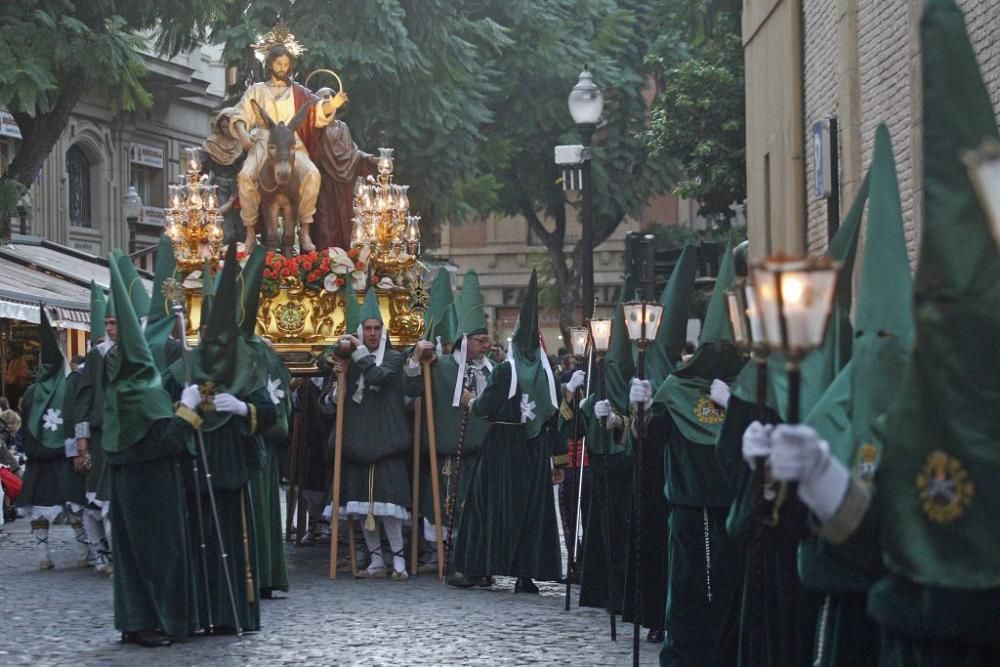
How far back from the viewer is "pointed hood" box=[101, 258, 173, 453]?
1104 cm

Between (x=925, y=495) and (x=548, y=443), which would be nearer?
(x=925, y=495)

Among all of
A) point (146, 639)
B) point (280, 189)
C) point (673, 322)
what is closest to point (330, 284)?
point (280, 189)

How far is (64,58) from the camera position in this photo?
21562 millimetres

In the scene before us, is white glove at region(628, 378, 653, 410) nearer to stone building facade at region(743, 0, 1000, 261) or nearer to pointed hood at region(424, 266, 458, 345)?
stone building facade at region(743, 0, 1000, 261)

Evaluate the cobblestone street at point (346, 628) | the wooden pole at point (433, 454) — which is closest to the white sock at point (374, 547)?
the cobblestone street at point (346, 628)

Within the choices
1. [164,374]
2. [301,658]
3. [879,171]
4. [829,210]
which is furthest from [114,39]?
[879,171]

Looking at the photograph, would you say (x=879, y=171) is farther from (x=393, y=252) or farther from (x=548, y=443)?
(x=393, y=252)

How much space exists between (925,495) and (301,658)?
249 inches

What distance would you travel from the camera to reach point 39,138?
77.9ft

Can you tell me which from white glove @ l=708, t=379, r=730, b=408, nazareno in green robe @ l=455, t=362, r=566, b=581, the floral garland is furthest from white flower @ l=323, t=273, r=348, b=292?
white glove @ l=708, t=379, r=730, b=408

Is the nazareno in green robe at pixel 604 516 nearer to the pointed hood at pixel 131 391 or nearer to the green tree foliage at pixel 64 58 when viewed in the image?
the pointed hood at pixel 131 391

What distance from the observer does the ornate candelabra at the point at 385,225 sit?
18.8m

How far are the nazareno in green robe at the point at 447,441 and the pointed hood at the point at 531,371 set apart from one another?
1345 millimetres

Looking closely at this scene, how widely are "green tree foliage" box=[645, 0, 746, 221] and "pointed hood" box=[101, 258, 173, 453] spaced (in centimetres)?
2083
